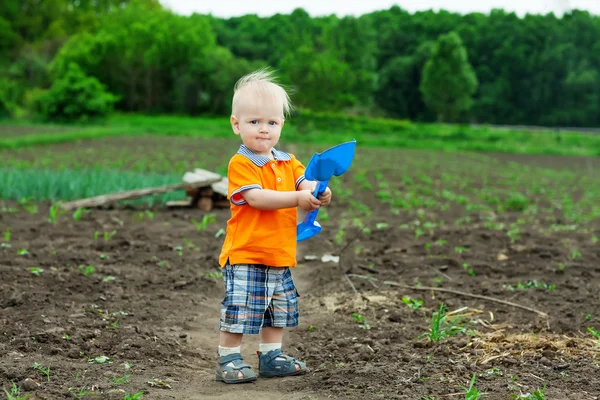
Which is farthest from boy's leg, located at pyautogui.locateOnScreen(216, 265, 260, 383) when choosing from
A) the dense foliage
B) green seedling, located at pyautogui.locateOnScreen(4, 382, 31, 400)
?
the dense foliage

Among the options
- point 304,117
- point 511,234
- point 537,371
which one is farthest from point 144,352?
point 304,117

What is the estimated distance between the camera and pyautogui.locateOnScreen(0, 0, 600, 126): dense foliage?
4569cm

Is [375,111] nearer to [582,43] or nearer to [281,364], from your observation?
[582,43]

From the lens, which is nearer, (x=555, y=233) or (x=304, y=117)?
(x=555, y=233)

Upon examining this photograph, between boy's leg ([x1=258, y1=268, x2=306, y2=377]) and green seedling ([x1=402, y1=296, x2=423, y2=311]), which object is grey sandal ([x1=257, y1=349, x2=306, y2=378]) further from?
green seedling ([x1=402, y1=296, x2=423, y2=311])

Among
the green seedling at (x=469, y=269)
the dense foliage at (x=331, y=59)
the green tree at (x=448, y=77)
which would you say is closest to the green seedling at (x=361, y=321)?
the green seedling at (x=469, y=269)

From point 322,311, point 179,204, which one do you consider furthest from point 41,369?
point 179,204

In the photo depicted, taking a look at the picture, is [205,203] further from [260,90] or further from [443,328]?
[260,90]

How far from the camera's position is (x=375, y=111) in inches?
2197

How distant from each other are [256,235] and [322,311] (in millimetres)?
1740

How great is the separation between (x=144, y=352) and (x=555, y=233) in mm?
5922

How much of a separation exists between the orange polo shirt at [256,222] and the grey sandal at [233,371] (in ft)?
1.60

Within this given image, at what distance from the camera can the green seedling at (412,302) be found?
5.06 m

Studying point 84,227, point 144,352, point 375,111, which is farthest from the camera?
point 375,111
